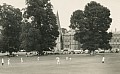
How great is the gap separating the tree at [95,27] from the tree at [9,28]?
63.3 feet

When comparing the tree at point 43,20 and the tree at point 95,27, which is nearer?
the tree at point 43,20

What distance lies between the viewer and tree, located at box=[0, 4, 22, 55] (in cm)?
9625

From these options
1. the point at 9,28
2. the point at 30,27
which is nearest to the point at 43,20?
the point at 30,27

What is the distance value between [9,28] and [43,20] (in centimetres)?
1363

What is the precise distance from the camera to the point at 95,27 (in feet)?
299

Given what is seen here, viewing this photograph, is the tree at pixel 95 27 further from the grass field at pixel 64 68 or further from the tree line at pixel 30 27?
the grass field at pixel 64 68

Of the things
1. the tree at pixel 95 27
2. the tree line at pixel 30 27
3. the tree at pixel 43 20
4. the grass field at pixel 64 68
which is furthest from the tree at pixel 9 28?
the grass field at pixel 64 68

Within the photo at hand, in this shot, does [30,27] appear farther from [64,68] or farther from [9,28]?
[64,68]

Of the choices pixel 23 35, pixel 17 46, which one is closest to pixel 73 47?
pixel 17 46

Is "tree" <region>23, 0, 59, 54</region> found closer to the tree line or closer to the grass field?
the tree line

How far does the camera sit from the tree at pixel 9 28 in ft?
316

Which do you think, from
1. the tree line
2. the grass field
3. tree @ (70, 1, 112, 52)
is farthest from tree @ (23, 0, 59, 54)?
the grass field

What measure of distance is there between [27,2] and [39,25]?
291 inches

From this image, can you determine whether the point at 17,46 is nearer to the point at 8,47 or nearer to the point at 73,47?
the point at 8,47
